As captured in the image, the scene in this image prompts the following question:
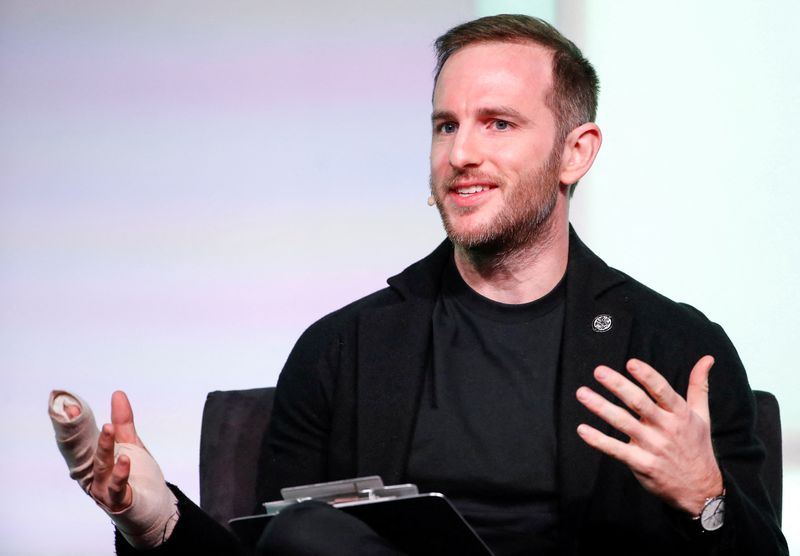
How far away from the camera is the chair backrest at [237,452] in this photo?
1.87 m

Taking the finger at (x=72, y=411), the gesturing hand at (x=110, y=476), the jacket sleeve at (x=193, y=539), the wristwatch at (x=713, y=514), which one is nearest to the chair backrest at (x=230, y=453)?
the jacket sleeve at (x=193, y=539)

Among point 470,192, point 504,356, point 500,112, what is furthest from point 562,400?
point 500,112

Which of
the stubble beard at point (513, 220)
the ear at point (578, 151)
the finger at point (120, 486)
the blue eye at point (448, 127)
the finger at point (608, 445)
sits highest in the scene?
the blue eye at point (448, 127)

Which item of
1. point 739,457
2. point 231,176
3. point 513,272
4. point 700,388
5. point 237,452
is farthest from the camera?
point 231,176

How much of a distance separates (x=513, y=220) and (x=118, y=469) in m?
0.77

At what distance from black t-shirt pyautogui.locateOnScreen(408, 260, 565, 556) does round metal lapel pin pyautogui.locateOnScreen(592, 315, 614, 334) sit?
67mm

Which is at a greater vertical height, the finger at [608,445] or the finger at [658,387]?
the finger at [658,387]

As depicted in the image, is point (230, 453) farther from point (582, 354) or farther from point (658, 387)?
point (658, 387)

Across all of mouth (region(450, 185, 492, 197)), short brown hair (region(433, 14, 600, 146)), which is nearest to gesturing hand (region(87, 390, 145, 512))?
mouth (region(450, 185, 492, 197))

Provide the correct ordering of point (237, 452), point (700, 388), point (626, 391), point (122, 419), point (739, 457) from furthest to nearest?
point (237, 452) → point (739, 457) → point (122, 419) → point (700, 388) → point (626, 391)

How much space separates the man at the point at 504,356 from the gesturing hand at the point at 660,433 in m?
0.17

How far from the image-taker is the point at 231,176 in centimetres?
281

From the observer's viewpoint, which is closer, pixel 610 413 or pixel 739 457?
pixel 610 413

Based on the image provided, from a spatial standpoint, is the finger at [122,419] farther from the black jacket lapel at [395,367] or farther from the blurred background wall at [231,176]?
the blurred background wall at [231,176]
